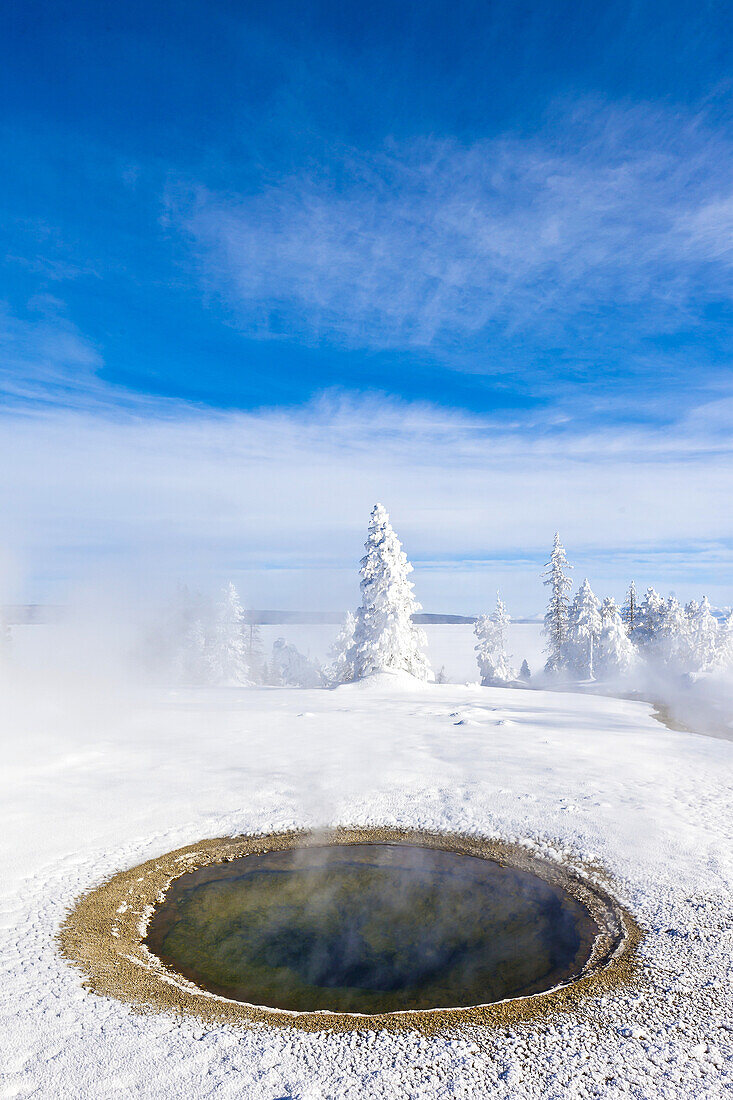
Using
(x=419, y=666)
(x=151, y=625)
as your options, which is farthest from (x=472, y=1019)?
(x=151, y=625)

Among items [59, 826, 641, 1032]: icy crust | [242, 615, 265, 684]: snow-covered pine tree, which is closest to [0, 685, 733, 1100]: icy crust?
[59, 826, 641, 1032]: icy crust

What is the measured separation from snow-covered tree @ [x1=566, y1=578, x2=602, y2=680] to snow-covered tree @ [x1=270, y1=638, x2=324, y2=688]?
1008 inches

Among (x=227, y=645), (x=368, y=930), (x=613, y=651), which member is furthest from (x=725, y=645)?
(x=368, y=930)

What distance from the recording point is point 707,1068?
17.2 feet

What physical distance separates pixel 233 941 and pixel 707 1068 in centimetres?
524

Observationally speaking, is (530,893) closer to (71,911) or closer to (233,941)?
(233,941)

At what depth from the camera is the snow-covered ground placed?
16.9ft

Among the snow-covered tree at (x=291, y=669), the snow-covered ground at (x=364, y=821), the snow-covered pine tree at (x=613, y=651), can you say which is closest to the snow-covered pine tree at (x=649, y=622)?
the snow-covered pine tree at (x=613, y=651)

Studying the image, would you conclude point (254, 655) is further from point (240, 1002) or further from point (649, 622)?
point (240, 1002)

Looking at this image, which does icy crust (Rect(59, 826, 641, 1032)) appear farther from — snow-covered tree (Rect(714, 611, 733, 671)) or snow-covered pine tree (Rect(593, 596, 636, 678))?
snow-covered tree (Rect(714, 611, 733, 671))

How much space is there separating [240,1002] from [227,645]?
5315 centimetres

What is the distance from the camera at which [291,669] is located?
2726 inches

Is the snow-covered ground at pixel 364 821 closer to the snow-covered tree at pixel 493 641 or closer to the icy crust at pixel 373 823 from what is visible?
the icy crust at pixel 373 823

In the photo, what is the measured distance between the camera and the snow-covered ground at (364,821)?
16.9 ft
